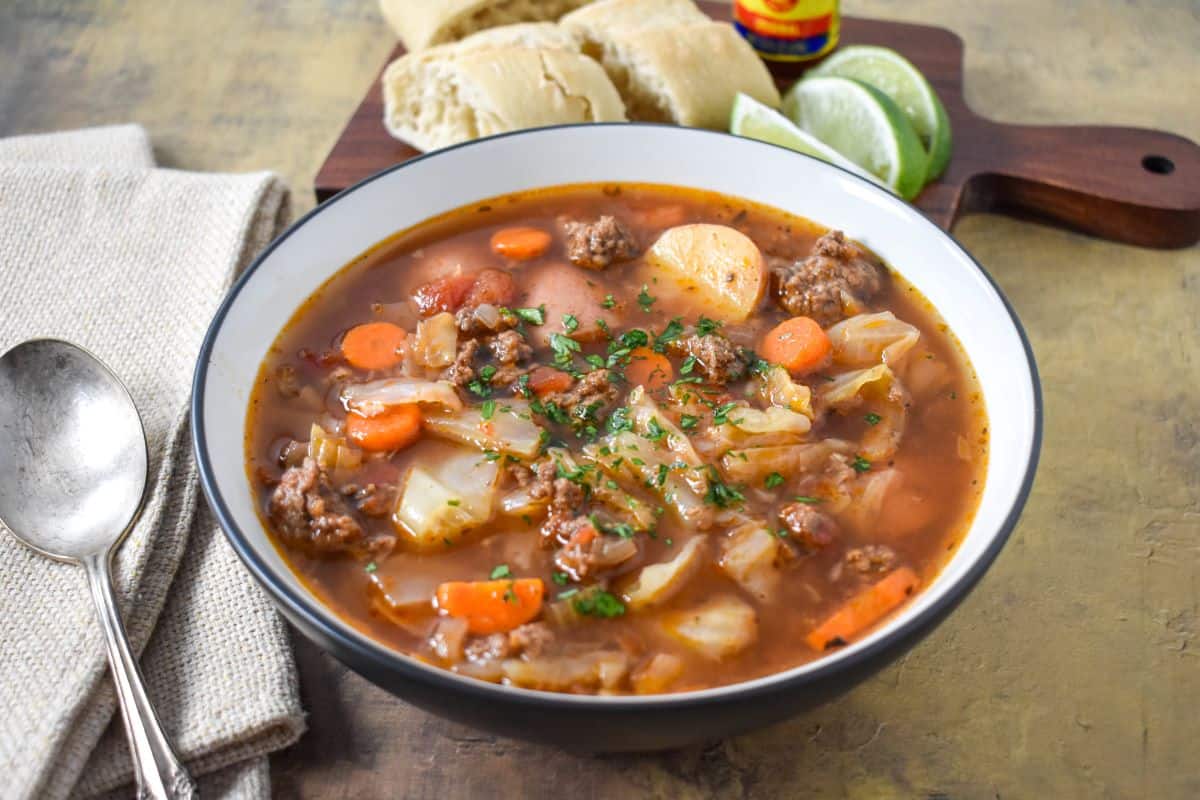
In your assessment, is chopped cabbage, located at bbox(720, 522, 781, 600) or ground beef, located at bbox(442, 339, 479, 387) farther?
ground beef, located at bbox(442, 339, 479, 387)

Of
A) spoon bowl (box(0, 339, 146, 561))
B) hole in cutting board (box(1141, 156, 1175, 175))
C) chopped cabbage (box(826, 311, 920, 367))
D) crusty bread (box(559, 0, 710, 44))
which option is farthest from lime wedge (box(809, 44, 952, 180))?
spoon bowl (box(0, 339, 146, 561))

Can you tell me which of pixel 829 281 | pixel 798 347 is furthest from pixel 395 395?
pixel 829 281

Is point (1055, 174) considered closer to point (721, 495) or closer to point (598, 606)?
point (721, 495)

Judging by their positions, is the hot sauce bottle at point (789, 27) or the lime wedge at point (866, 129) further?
the hot sauce bottle at point (789, 27)

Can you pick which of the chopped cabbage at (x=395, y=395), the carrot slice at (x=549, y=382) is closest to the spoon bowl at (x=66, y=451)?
the chopped cabbage at (x=395, y=395)

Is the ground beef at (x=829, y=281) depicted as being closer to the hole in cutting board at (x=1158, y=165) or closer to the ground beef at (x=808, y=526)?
the ground beef at (x=808, y=526)

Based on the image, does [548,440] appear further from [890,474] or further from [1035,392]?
[1035,392]

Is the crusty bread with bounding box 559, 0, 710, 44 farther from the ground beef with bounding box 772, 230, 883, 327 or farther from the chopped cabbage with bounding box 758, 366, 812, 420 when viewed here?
the chopped cabbage with bounding box 758, 366, 812, 420
